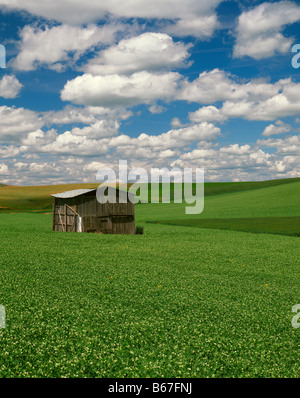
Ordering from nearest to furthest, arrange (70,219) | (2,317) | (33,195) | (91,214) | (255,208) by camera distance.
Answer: (2,317) < (91,214) < (70,219) < (255,208) < (33,195)

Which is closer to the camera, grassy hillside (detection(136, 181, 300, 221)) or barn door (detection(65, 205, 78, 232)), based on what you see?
barn door (detection(65, 205, 78, 232))

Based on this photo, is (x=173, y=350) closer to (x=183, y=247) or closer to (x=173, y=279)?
(x=173, y=279)

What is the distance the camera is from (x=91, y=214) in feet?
151

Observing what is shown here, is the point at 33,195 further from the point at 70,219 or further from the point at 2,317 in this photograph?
the point at 2,317

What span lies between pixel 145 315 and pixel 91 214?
35.1m

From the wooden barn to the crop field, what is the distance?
64.9ft

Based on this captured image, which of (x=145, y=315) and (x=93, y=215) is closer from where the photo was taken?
(x=145, y=315)

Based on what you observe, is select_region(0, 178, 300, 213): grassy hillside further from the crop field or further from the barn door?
the crop field

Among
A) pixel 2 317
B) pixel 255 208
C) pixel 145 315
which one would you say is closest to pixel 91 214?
pixel 145 315

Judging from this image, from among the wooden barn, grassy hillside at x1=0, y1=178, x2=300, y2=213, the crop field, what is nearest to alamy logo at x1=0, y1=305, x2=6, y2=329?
the crop field

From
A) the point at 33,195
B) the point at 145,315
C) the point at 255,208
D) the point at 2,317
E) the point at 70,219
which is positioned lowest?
the point at 145,315

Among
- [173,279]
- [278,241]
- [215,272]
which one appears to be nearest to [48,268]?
[173,279]

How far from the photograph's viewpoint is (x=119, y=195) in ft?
157

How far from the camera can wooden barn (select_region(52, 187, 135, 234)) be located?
45750 mm
